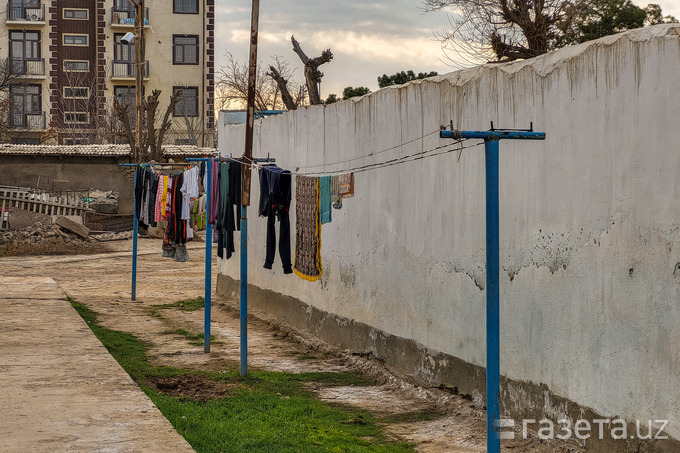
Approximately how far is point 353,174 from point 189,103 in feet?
132

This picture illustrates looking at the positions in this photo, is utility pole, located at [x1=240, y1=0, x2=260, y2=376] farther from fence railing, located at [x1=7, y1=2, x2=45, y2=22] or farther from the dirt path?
fence railing, located at [x1=7, y1=2, x2=45, y2=22]

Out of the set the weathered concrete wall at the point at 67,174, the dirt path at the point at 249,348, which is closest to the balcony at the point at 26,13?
the weathered concrete wall at the point at 67,174

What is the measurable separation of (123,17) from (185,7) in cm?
330

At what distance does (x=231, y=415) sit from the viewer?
7621 millimetres

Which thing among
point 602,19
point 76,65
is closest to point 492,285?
point 602,19

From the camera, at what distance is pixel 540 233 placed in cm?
682

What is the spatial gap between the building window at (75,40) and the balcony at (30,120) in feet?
13.0

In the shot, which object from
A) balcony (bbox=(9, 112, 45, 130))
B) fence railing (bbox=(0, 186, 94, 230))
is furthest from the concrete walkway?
balcony (bbox=(9, 112, 45, 130))

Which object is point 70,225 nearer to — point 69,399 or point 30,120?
point 69,399

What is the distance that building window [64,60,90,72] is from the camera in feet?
162

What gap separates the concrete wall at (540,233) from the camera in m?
5.56

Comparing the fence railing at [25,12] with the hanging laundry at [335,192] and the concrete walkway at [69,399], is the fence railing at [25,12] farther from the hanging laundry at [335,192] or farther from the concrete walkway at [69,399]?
the hanging laundry at [335,192]

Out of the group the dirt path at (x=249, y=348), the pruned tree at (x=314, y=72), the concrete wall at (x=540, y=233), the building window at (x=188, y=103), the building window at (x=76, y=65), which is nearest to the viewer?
the concrete wall at (x=540, y=233)

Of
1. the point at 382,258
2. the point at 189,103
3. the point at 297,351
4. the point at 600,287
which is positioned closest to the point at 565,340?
the point at 600,287
